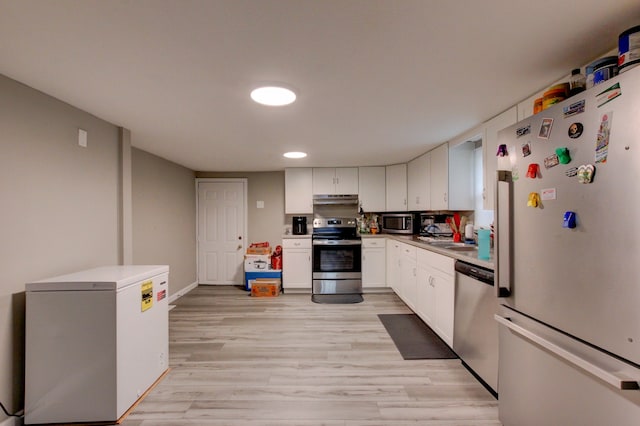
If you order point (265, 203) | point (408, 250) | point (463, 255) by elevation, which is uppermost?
Answer: point (265, 203)

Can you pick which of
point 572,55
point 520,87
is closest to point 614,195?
point 572,55

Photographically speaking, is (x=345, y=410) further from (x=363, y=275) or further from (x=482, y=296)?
(x=363, y=275)

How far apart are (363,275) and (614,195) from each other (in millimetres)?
3602

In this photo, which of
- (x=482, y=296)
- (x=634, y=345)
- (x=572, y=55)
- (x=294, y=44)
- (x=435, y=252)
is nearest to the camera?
(x=634, y=345)

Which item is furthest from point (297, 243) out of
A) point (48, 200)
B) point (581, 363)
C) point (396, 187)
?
point (581, 363)

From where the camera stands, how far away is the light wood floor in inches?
69.6

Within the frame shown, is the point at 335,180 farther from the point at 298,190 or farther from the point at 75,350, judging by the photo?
the point at 75,350

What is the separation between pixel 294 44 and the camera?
1.31 metres

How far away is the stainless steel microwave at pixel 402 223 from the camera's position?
14.0ft

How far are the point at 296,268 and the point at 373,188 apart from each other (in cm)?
190

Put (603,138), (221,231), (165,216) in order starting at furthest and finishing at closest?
(221,231)
(165,216)
(603,138)

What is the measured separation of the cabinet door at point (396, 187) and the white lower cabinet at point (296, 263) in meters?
1.56

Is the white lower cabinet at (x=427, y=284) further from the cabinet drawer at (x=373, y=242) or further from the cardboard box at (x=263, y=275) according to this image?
the cardboard box at (x=263, y=275)

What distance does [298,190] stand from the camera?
15.6ft
